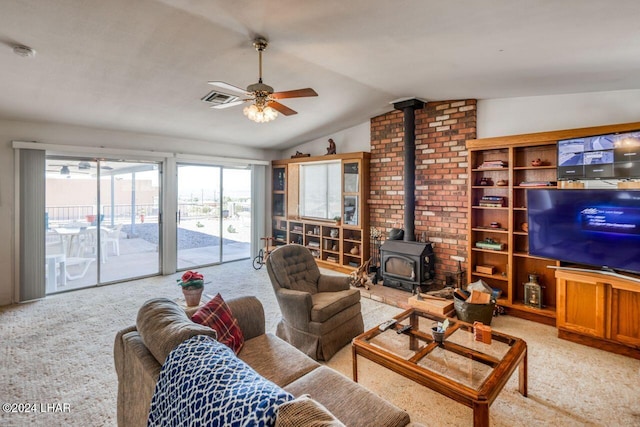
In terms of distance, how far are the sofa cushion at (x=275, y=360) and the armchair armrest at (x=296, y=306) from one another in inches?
22.3

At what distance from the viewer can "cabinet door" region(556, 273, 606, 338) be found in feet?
9.60

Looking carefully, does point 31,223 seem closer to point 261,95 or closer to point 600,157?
point 261,95

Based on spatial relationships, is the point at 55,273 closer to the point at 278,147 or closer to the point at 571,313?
the point at 278,147

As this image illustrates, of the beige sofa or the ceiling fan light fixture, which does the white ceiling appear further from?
the beige sofa

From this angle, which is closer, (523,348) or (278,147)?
(523,348)

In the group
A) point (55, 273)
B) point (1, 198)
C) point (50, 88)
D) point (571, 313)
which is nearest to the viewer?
point (571, 313)

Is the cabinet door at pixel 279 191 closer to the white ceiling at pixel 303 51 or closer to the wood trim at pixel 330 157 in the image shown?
the wood trim at pixel 330 157

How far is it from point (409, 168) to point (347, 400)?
146 inches

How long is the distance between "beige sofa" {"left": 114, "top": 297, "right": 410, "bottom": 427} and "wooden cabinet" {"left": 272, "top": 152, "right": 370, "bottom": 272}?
3.65 m

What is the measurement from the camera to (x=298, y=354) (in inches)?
81.3

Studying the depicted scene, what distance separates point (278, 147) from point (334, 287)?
4398 mm

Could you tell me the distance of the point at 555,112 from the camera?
146 inches

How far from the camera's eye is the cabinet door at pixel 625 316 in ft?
9.08

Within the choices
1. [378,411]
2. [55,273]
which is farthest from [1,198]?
[378,411]
